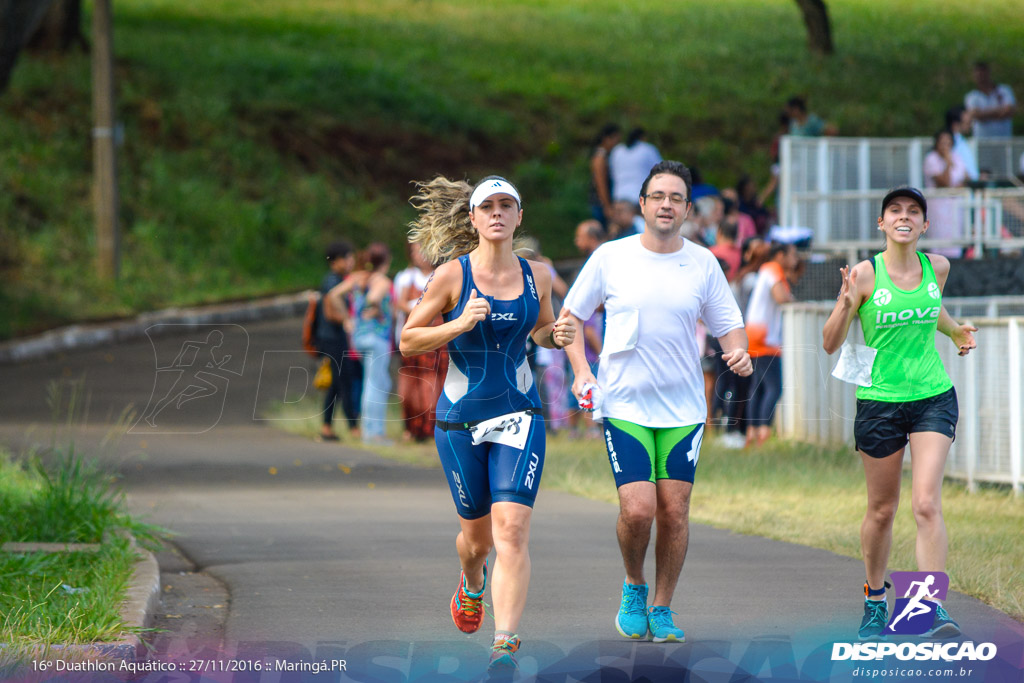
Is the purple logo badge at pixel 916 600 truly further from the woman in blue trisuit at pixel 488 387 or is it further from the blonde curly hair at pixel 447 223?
the blonde curly hair at pixel 447 223

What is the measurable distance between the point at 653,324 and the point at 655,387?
0.28m

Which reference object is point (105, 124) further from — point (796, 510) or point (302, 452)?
point (796, 510)

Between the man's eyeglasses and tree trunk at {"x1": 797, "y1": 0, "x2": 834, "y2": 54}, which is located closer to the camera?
the man's eyeglasses

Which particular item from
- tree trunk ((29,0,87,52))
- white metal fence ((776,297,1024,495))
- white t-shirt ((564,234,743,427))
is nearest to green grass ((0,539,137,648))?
white t-shirt ((564,234,743,427))

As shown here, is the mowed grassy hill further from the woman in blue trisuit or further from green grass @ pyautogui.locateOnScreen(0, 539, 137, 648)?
the woman in blue trisuit

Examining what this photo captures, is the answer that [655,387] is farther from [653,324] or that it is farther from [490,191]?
[490,191]

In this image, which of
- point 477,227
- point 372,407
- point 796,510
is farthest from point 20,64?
point 477,227

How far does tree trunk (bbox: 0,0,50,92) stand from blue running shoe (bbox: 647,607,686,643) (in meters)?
11.4

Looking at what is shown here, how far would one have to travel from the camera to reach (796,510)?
405 inches

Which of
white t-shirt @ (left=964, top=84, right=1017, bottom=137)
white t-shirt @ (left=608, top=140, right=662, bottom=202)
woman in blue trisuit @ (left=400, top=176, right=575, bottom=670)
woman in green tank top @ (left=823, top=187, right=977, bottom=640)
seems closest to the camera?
woman in blue trisuit @ (left=400, top=176, right=575, bottom=670)

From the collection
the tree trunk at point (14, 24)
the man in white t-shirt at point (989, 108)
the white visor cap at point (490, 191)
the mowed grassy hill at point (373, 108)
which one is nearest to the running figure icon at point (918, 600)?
the white visor cap at point (490, 191)

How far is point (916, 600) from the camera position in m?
6.09

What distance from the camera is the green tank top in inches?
254

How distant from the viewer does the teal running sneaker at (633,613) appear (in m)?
6.46
